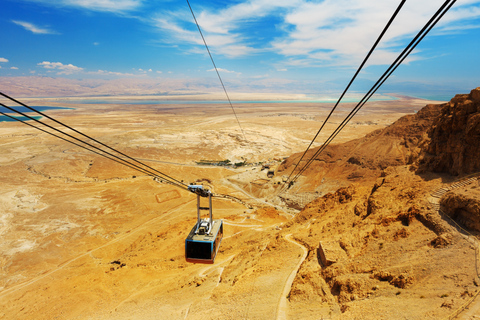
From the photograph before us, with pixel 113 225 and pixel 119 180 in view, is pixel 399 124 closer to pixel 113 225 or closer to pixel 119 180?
pixel 113 225

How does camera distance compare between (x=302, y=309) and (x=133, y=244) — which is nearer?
(x=302, y=309)

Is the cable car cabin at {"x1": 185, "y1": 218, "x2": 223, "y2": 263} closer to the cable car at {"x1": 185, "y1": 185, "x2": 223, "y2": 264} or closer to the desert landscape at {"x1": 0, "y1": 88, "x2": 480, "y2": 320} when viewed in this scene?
the cable car at {"x1": 185, "y1": 185, "x2": 223, "y2": 264}

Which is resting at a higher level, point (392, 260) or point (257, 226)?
point (392, 260)

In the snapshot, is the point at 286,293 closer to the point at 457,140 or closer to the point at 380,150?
the point at 457,140

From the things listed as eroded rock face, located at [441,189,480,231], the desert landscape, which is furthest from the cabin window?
eroded rock face, located at [441,189,480,231]

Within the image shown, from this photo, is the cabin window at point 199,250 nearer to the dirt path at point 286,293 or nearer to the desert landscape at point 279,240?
the desert landscape at point 279,240

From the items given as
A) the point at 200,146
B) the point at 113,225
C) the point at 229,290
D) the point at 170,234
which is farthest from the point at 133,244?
the point at 200,146

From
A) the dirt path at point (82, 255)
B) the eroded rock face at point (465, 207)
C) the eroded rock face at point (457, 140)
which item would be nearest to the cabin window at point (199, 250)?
the dirt path at point (82, 255)
